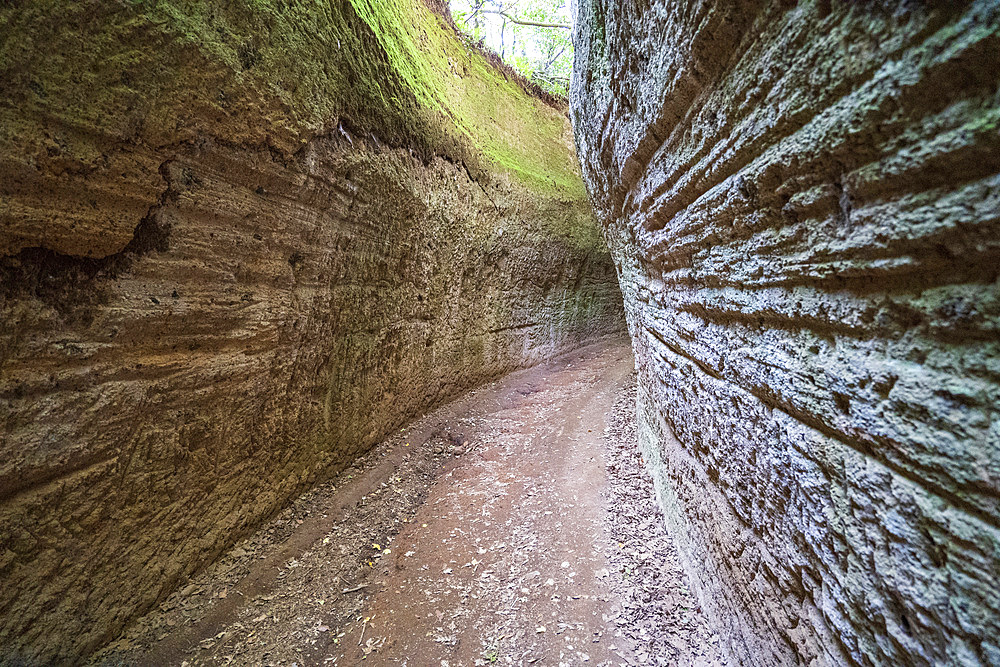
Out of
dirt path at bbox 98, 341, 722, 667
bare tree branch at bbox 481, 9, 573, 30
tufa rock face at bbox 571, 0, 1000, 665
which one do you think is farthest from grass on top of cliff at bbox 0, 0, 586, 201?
bare tree branch at bbox 481, 9, 573, 30

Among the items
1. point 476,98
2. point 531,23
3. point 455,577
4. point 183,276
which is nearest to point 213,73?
point 183,276

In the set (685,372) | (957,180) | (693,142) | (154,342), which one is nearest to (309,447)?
(154,342)

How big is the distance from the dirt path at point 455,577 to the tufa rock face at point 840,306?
86cm

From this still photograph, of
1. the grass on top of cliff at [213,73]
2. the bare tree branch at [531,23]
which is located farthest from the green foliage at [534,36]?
the grass on top of cliff at [213,73]

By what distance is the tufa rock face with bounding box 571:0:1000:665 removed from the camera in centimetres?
100

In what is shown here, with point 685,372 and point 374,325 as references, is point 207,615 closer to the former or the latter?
point 374,325

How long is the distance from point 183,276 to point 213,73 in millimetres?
1594

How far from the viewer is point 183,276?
330cm

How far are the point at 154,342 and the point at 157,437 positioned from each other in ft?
2.53

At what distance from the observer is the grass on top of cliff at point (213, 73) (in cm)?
242

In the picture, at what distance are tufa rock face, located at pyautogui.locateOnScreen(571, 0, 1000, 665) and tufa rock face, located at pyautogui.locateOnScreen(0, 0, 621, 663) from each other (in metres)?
3.04

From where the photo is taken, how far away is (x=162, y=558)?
3371mm

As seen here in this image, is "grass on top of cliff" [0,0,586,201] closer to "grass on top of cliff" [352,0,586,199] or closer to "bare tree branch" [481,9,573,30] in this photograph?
"grass on top of cliff" [352,0,586,199]

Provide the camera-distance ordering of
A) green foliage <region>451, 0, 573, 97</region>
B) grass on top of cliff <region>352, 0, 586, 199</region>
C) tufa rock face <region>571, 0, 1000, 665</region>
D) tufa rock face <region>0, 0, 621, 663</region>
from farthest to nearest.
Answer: green foliage <region>451, 0, 573, 97</region>, grass on top of cliff <region>352, 0, 586, 199</region>, tufa rock face <region>0, 0, 621, 663</region>, tufa rock face <region>571, 0, 1000, 665</region>
